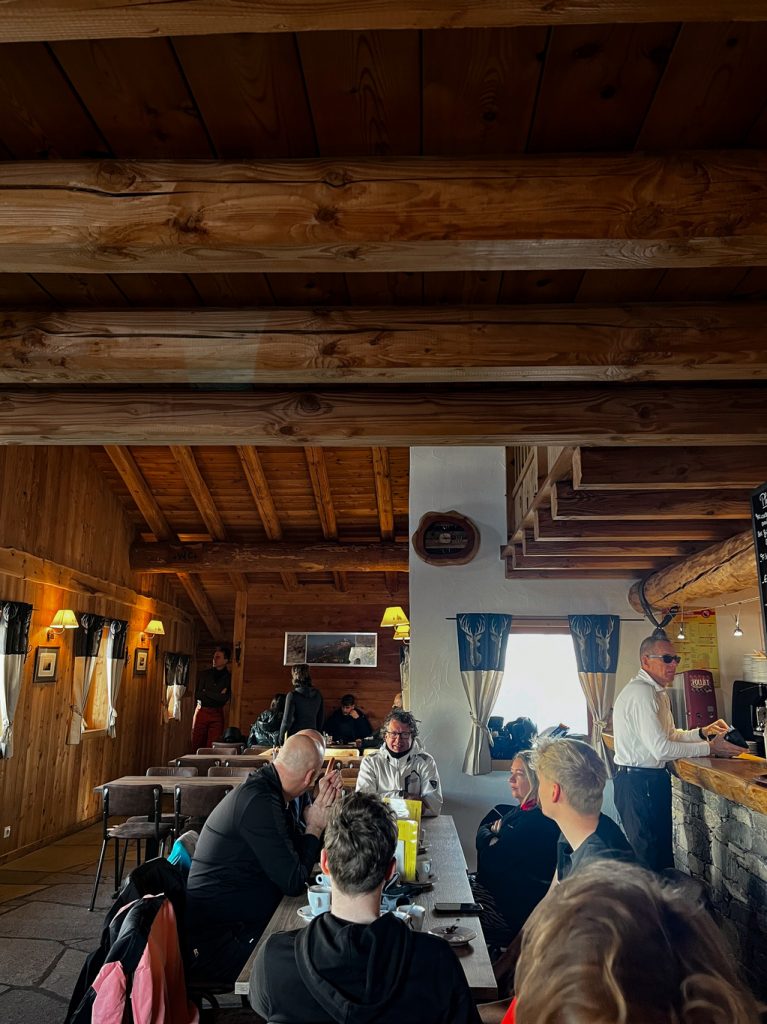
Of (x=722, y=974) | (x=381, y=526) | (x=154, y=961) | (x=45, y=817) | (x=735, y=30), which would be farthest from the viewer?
(x=381, y=526)

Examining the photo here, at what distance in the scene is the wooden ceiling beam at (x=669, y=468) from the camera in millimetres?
4180

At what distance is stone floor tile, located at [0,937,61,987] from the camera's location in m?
4.58

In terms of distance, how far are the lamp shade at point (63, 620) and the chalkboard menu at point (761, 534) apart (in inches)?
284

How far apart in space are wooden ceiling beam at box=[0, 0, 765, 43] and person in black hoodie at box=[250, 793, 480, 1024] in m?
1.98

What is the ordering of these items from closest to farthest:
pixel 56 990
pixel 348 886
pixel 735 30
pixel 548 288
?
pixel 735 30
pixel 348 886
pixel 548 288
pixel 56 990

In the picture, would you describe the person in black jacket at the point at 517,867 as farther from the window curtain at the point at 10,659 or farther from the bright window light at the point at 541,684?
the window curtain at the point at 10,659

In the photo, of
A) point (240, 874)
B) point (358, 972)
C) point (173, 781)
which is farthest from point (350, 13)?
point (173, 781)

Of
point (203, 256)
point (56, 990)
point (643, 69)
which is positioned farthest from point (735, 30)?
point (56, 990)

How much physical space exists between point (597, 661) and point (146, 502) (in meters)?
6.51

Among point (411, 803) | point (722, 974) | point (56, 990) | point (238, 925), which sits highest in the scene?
point (722, 974)

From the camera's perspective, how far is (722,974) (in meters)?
0.87

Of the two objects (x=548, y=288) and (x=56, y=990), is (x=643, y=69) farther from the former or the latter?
(x=56, y=990)

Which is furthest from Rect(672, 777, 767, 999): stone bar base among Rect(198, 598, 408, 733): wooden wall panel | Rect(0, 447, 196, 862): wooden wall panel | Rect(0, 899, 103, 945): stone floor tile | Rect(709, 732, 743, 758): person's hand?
Rect(198, 598, 408, 733): wooden wall panel

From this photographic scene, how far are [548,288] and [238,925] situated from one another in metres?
2.83
